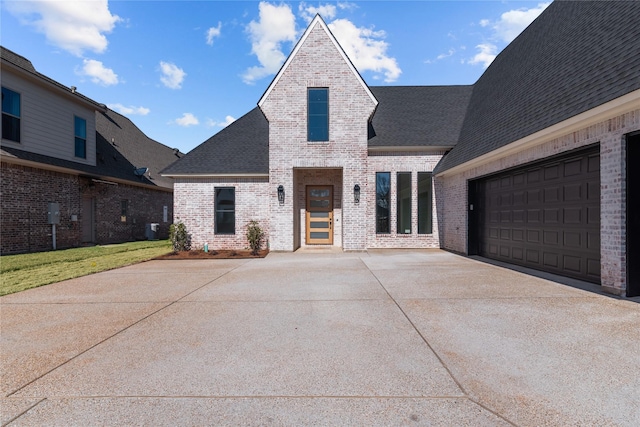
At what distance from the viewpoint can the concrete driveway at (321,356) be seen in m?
2.34

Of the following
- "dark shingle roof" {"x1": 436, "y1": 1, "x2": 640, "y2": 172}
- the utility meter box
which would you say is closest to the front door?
"dark shingle roof" {"x1": 436, "y1": 1, "x2": 640, "y2": 172}

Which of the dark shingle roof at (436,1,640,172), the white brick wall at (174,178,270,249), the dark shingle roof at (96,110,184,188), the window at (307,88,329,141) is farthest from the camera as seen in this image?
the dark shingle roof at (96,110,184,188)

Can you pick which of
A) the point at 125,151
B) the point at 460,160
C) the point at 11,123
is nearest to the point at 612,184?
the point at 460,160

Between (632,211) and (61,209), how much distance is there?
19.5 metres

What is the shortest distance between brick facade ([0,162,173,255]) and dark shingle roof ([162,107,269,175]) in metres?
5.38

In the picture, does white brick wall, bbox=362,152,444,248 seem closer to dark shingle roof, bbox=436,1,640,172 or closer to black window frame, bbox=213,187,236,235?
dark shingle roof, bbox=436,1,640,172

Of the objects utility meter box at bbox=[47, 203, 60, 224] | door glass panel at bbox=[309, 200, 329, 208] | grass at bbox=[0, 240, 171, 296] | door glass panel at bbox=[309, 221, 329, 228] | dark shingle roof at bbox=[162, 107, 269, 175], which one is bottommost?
grass at bbox=[0, 240, 171, 296]

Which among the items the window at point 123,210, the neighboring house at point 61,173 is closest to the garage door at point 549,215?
the neighboring house at point 61,173

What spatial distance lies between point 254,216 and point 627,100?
11439 mm

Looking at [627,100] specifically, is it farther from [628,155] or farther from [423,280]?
[423,280]

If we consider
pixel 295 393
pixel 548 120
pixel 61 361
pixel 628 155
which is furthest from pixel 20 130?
pixel 628 155

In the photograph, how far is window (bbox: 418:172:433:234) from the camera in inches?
501

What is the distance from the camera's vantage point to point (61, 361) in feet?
10.4

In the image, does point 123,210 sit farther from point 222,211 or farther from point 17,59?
point 222,211
